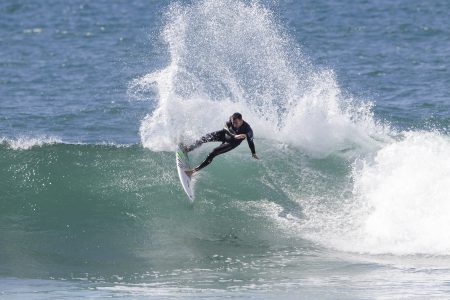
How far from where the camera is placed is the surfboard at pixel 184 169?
18.2 metres

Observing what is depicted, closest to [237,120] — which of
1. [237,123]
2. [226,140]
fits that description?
[237,123]

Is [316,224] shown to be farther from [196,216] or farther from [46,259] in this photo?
[46,259]

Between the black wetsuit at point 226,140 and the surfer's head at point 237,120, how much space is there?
→ 0.22ft

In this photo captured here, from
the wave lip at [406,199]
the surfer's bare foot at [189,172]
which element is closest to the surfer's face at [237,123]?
the surfer's bare foot at [189,172]

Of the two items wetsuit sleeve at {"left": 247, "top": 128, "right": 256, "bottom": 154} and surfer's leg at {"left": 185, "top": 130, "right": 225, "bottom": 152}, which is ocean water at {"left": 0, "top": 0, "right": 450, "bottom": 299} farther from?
wetsuit sleeve at {"left": 247, "top": 128, "right": 256, "bottom": 154}

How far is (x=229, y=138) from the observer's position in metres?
18.6

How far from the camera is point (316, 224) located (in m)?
18.0

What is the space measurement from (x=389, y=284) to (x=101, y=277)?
4.49 metres

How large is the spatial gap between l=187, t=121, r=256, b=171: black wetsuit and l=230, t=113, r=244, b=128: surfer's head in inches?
2.6

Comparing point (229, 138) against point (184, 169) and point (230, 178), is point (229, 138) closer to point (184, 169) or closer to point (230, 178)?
point (184, 169)

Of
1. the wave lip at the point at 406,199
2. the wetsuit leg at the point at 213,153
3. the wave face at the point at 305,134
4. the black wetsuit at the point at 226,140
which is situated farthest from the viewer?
the wetsuit leg at the point at 213,153

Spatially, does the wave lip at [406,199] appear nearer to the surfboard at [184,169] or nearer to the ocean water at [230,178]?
the ocean water at [230,178]

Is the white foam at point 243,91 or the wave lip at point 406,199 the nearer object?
the wave lip at point 406,199

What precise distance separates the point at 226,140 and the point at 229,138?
142 mm
